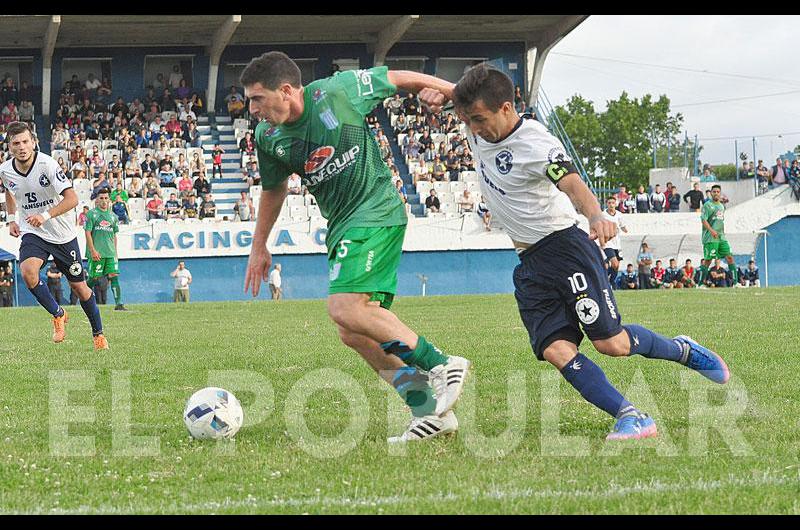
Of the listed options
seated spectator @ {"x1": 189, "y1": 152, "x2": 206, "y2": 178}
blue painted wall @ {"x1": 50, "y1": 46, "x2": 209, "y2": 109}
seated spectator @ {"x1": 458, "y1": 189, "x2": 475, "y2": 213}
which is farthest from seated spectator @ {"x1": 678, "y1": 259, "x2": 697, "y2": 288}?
blue painted wall @ {"x1": 50, "y1": 46, "x2": 209, "y2": 109}

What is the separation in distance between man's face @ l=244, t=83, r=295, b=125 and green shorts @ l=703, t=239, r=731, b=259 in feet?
63.9

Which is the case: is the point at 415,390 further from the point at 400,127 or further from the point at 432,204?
the point at 400,127

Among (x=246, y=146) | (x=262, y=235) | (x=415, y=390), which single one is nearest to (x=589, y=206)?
(x=415, y=390)

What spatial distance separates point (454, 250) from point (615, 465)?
31568 mm

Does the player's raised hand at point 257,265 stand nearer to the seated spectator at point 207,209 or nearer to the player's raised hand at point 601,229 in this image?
the player's raised hand at point 601,229

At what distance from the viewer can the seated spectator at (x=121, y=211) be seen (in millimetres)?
32844

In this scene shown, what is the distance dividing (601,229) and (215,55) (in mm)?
37466

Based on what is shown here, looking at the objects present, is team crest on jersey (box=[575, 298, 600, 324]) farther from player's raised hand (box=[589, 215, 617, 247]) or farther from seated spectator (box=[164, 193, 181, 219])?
seated spectator (box=[164, 193, 181, 219])

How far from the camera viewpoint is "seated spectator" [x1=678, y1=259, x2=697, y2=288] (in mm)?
34375

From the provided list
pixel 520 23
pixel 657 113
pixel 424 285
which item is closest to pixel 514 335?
pixel 424 285

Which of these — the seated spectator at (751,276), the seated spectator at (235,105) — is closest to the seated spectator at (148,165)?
the seated spectator at (235,105)

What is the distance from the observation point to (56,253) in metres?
12.2

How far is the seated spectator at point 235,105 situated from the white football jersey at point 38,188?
2892 cm

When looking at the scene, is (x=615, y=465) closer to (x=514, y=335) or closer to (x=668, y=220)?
(x=514, y=335)
